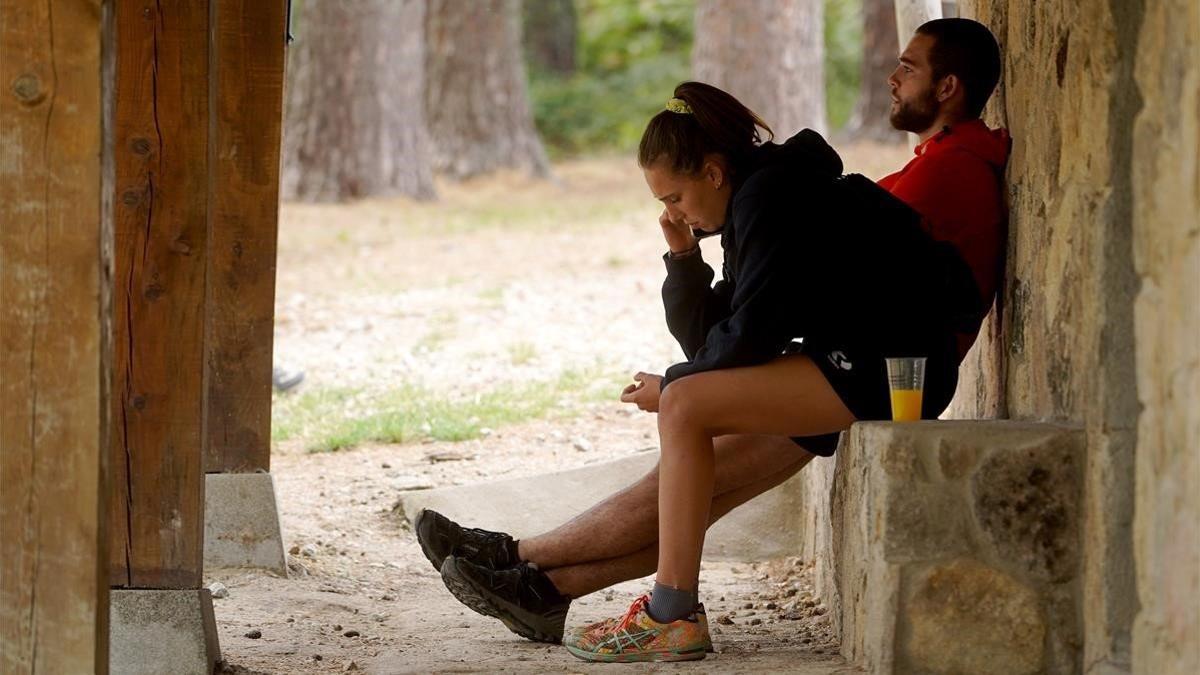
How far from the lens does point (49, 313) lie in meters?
2.93

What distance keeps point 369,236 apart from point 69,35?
986 centimetres

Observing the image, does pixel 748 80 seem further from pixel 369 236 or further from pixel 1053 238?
pixel 1053 238

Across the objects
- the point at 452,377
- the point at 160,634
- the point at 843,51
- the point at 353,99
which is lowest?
the point at 160,634

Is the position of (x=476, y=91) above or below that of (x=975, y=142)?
above

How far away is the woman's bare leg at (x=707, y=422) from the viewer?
3738 mm

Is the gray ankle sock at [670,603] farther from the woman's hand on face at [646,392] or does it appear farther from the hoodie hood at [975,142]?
the hoodie hood at [975,142]

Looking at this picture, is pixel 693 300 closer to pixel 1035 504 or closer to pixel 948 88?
pixel 948 88

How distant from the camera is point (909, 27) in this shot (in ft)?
20.2

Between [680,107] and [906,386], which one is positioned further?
[680,107]

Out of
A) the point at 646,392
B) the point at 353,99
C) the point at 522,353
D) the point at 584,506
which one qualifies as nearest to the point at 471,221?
the point at 353,99

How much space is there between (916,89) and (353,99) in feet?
32.8

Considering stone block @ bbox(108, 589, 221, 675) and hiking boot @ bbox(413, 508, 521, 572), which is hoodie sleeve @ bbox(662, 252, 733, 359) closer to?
hiking boot @ bbox(413, 508, 521, 572)

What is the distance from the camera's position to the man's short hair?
4.16 metres

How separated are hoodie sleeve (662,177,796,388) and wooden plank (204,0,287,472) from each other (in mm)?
2069
